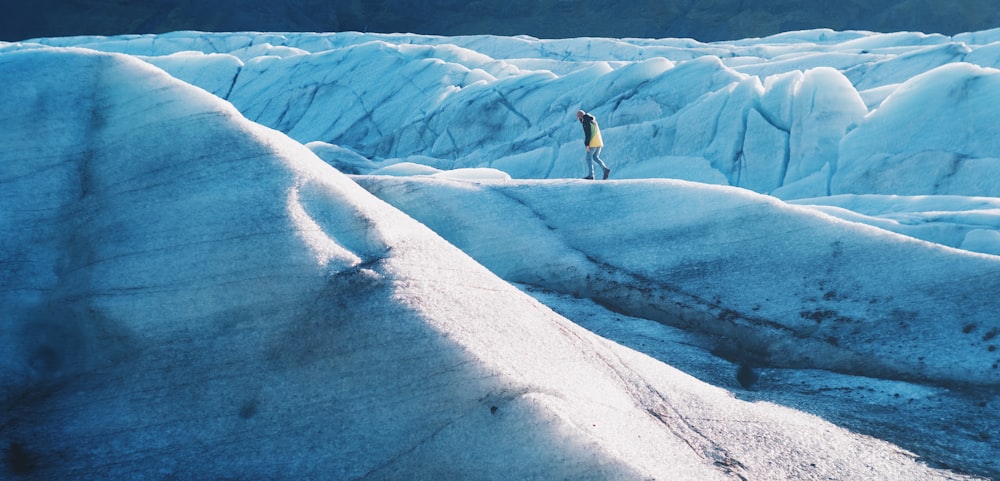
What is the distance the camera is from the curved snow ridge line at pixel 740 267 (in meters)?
5.12

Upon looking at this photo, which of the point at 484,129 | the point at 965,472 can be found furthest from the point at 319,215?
the point at 484,129

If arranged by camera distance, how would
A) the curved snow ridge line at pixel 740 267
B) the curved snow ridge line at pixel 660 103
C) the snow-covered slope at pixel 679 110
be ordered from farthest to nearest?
1. the curved snow ridge line at pixel 660 103
2. the snow-covered slope at pixel 679 110
3. the curved snow ridge line at pixel 740 267

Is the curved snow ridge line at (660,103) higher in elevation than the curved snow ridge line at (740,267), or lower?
lower

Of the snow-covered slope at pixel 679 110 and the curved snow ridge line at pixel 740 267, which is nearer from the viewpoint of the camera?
the curved snow ridge line at pixel 740 267

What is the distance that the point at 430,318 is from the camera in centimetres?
372

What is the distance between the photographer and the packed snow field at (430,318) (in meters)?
3.40

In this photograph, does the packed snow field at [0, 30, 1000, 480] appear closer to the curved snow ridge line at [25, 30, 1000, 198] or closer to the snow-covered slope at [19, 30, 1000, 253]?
the snow-covered slope at [19, 30, 1000, 253]

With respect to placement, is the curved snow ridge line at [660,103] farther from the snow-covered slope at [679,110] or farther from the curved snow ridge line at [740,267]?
the curved snow ridge line at [740,267]

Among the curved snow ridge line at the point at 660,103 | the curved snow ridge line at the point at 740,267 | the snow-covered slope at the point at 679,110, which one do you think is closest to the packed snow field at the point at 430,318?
the curved snow ridge line at the point at 740,267

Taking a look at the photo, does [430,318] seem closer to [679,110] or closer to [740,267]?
[740,267]

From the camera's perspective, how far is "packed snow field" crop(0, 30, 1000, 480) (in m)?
3.40

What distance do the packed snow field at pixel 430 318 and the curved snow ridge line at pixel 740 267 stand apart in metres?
0.02

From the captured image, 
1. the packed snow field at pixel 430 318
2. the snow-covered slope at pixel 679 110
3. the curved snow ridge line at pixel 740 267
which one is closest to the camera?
the packed snow field at pixel 430 318

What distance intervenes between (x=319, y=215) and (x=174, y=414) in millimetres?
1265
